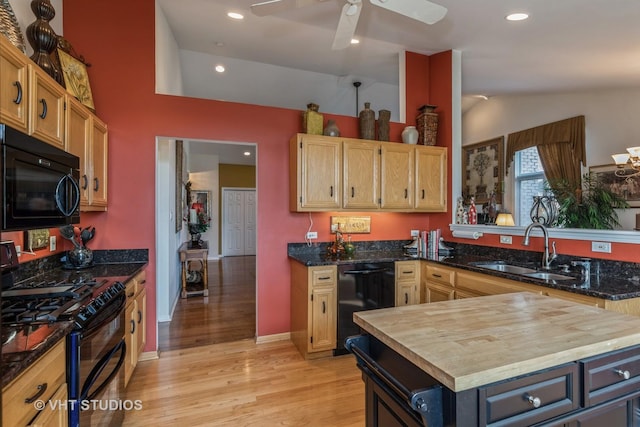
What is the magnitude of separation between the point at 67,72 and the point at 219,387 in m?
2.75

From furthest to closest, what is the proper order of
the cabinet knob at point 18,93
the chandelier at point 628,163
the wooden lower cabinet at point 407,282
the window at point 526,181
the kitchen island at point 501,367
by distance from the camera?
the window at point 526,181 < the chandelier at point 628,163 < the wooden lower cabinet at point 407,282 < the cabinet knob at point 18,93 < the kitchen island at point 501,367

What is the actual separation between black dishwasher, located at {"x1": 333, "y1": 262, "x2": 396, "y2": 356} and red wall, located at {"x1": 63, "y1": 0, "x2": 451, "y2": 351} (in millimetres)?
862

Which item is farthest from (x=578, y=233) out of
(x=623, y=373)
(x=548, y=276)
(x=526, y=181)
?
(x=526, y=181)

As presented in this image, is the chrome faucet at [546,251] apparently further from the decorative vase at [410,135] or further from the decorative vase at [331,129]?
the decorative vase at [331,129]

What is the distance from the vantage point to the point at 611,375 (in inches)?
44.4

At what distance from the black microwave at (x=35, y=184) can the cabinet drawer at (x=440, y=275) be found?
9.70 ft

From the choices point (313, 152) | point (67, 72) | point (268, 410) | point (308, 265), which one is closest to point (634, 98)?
point (313, 152)

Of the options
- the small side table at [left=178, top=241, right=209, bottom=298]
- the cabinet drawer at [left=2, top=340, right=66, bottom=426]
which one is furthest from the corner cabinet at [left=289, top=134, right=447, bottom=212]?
the small side table at [left=178, top=241, right=209, bottom=298]

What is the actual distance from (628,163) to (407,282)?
388 centimetres

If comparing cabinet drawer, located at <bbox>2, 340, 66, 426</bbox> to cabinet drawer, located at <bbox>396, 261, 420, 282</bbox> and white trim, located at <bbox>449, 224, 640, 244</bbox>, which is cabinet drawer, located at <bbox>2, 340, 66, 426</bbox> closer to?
cabinet drawer, located at <bbox>396, 261, 420, 282</bbox>

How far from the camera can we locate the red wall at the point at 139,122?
2875mm

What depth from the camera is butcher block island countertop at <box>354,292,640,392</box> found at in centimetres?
95

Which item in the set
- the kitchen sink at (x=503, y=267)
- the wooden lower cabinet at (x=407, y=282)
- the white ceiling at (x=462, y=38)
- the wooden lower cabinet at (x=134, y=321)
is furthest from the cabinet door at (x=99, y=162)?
the kitchen sink at (x=503, y=267)

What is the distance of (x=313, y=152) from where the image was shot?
3.18 metres
